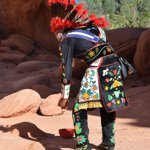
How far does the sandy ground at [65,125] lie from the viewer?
4.65 metres

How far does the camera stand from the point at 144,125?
5.92 metres

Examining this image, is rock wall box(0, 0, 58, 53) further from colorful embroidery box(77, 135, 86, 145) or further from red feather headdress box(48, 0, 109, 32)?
colorful embroidery box(77, 135, 86, 145)

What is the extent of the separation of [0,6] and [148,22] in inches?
462

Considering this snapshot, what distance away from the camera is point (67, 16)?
13.4ft

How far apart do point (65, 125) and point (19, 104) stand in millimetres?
1344

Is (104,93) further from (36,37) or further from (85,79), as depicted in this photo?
(36,37)

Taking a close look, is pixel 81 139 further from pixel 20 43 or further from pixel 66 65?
pixel 20 43

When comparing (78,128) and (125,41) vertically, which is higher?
A: (78,128)

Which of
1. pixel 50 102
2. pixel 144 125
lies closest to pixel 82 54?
pixel 144 125

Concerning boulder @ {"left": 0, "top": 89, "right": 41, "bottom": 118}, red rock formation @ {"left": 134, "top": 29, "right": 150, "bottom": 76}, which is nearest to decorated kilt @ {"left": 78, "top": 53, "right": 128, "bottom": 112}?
boulder @ {"left": 0, "top": 89, "right": 41, "bottom": 118}

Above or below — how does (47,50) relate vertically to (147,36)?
below

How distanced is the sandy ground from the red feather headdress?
1420 millimetres

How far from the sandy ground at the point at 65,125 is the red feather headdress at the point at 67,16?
1420 millimetres

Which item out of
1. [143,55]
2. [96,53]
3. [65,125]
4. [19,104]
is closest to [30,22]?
[143,55]
